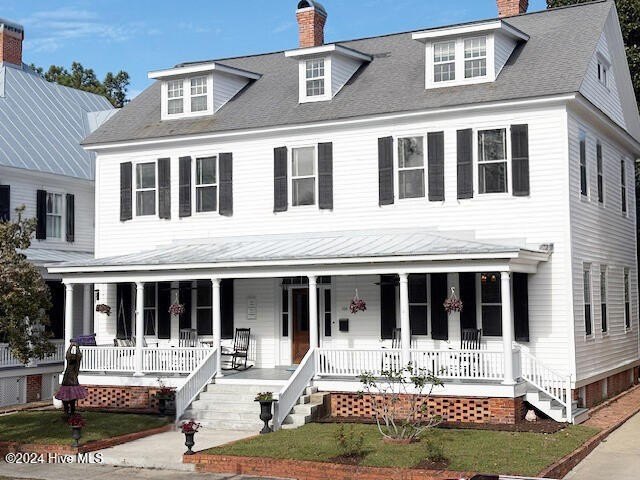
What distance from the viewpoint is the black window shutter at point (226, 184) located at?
24422 millimetres

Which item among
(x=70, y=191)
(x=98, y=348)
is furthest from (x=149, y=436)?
(x=70, y=191)

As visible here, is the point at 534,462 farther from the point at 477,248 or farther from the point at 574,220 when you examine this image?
the point at 574,220

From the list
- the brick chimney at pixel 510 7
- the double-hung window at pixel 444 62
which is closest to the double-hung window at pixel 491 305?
the double-hung window at pixel 444 62

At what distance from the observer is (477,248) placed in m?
19.1

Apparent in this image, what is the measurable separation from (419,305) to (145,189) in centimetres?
873

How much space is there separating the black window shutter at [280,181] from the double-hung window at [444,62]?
435cm

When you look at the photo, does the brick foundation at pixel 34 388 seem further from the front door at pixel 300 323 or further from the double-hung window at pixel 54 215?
the front door at pixel 300 323

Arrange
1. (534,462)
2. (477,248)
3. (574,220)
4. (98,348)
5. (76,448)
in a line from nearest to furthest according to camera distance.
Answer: (534,462), (76,448), (477,248), (574,220), (98,348)

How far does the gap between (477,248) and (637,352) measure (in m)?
9.99

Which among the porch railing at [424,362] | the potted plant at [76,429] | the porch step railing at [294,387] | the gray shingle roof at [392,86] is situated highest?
the gray shingle roof at [392,86]

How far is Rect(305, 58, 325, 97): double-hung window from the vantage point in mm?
24688

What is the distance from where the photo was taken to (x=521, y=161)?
821 inches

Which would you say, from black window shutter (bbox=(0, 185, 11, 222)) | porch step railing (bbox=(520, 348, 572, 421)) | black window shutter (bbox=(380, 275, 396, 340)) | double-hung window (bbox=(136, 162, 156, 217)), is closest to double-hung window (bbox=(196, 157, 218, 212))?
double-hung window (bbox=(136, 162, 156, 217))

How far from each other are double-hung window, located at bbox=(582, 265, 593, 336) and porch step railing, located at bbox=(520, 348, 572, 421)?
2070 mm
